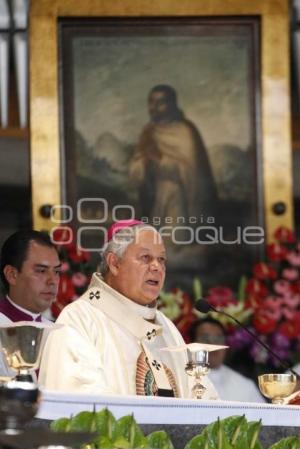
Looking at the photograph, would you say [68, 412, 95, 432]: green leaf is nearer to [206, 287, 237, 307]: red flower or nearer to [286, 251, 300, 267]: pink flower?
[206, 287, 237, 307]: red flower

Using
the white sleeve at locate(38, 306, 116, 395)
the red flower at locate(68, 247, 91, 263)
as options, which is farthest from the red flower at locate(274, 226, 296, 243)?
the white sleeve at locate(38, 306, 116, 395)

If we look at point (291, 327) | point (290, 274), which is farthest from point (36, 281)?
point (290, 274)

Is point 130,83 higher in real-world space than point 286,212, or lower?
higher

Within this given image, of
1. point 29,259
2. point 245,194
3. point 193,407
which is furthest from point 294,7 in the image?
point 193,407

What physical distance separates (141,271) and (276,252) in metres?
3.28

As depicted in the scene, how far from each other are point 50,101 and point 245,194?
1490 mm

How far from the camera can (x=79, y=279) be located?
30.4ft

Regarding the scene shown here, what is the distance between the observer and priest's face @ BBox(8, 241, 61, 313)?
23.7 ft

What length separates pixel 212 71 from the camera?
1023cm

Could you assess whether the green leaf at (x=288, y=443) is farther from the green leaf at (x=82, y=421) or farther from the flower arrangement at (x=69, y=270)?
the flower arrangement at (x=69, y=270)

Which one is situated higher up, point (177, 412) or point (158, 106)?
point (158, 106)

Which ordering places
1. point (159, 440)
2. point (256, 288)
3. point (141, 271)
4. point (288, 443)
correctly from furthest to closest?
point (256, 288), point (141, 271), point (288, 443), point (159, 440)

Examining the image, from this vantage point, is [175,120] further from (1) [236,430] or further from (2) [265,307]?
(1) [236,430]

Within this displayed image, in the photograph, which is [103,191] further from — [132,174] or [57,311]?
[57,311]
